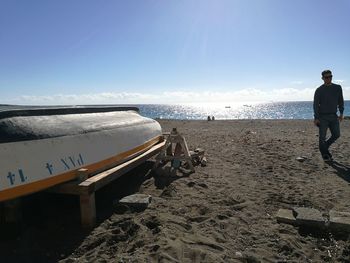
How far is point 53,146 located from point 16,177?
2.26 ft

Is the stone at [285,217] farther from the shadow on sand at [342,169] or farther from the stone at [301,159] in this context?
the stone at [301,159]

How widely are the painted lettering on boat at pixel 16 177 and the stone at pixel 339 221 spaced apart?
3671 mm

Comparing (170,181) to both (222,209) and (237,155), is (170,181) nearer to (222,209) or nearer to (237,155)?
(222,209)

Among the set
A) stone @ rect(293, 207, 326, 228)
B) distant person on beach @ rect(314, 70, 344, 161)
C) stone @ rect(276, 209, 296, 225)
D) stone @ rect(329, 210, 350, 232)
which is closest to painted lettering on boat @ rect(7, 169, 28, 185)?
stone @ rect(276, 209, 296, 225)

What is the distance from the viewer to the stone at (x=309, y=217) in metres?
3.95

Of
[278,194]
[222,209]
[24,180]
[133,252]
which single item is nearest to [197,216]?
[222,209]

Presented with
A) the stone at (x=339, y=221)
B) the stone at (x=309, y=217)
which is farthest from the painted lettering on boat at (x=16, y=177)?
the stone at (x=339, y=221)

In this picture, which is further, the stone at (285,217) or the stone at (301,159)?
the stone at (301,159)

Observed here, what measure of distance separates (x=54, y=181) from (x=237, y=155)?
5.89m

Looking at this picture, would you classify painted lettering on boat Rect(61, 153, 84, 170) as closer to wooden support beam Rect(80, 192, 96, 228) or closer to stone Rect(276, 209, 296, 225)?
wooden support beam Rect(80, 192, 96, 228)

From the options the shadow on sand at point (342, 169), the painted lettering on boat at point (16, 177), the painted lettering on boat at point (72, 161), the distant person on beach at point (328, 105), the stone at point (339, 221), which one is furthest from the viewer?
the distant person on beach at point (328, 105)

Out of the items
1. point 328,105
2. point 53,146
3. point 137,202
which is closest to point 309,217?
point 137,202

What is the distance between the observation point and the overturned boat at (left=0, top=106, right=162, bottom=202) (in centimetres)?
374

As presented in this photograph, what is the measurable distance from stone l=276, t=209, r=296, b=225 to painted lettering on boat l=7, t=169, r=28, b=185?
320cm
